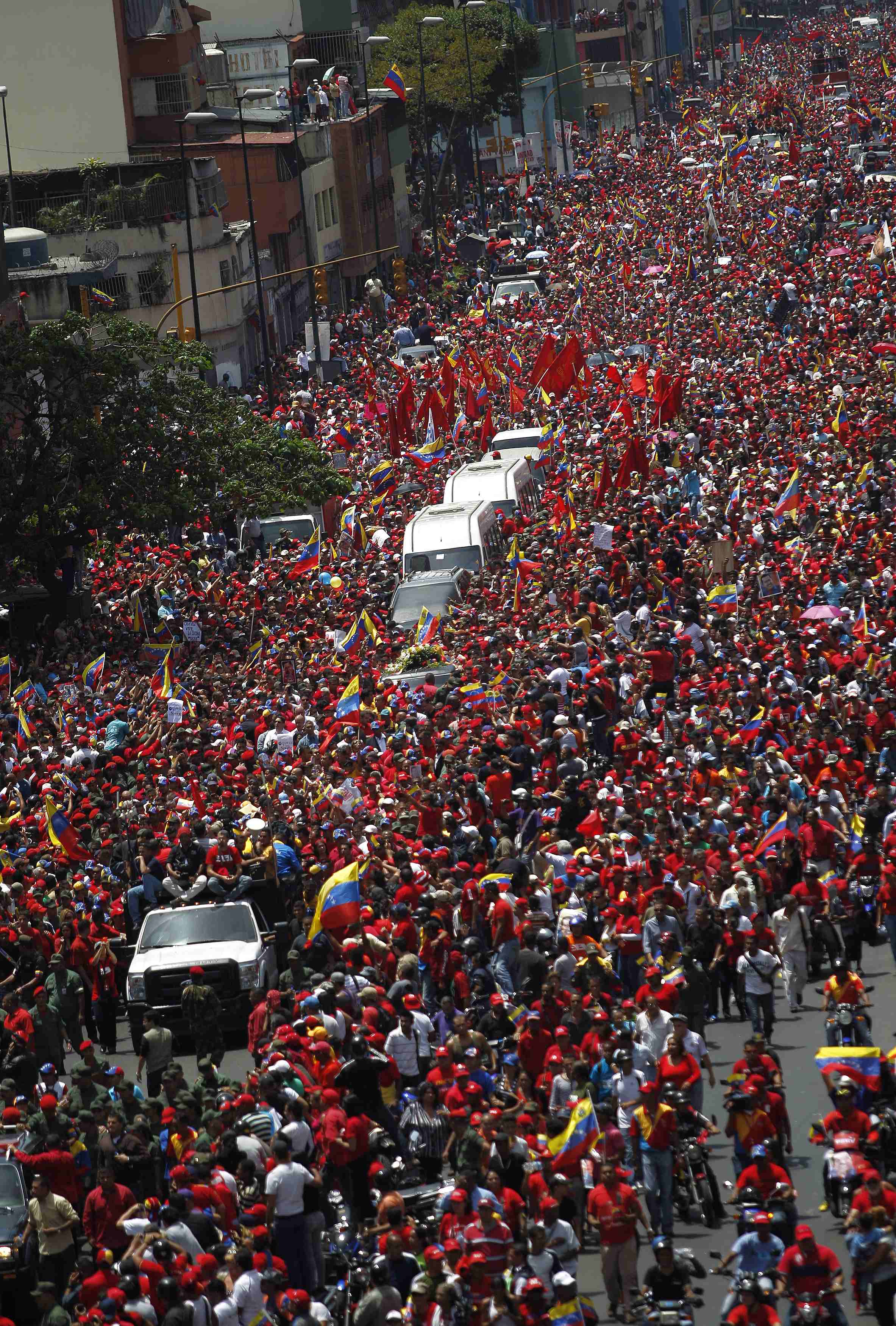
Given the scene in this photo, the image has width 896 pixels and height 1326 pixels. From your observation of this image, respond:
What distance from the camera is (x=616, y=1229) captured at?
14.6 m

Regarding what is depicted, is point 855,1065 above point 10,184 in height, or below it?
below

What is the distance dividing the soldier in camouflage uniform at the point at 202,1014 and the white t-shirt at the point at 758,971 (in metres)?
3.87

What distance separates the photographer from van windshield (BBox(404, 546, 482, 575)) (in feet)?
115

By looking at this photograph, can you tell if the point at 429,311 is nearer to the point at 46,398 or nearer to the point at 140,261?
the point at 140,261

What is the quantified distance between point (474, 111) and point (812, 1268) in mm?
84695

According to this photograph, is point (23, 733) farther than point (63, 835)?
Yes

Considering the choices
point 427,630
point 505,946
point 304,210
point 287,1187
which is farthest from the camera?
point 304,210

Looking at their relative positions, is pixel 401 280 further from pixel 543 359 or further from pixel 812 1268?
pixel 812 1268

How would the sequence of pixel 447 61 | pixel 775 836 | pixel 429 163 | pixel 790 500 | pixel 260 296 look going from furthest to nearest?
1. pixel 447 61
2. pixel 429 163
3. pixel 260 296
4. pixel 790 500
5. pixel 775 836

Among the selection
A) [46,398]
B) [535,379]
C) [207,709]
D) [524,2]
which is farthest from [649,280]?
[524,2]

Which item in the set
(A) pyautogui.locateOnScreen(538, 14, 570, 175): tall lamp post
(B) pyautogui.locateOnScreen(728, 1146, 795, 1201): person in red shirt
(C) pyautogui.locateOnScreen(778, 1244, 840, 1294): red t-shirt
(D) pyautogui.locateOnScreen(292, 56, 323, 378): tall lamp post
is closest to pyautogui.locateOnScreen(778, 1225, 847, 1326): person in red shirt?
(C) pyautogui.locateOnScreen(778, 1244, 840, 1294): red t-shirt

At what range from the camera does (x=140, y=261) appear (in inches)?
2388

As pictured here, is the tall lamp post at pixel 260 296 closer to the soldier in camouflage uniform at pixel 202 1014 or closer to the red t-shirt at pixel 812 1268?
the soldier in camouflage uniform at pixel 202 1014

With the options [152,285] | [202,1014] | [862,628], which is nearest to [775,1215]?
[202,1014]
